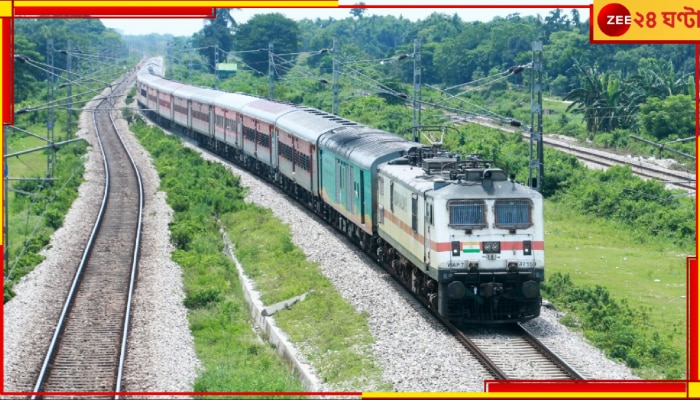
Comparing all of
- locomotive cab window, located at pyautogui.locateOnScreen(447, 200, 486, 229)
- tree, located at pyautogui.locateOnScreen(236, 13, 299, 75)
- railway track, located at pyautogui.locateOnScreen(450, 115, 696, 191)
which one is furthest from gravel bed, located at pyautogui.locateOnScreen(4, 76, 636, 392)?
tree, located at pyautogui.locateOnScreen(236, 13, 299, 75)

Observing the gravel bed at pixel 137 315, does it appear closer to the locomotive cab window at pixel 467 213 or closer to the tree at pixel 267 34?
the locomotive cab window at pixel 467 213

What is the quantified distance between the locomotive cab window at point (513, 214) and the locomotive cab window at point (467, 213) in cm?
30

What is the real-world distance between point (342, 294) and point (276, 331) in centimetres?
253

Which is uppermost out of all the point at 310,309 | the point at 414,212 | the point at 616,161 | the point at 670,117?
the point at 670,117

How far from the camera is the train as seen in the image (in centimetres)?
2042

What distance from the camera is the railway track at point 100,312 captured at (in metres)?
18.6

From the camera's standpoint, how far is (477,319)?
20.7 m

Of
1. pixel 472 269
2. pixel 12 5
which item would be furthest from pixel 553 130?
pixel 12 5

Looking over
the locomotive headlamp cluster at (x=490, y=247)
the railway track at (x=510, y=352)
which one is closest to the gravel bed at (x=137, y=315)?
the railway track at (x=510, y=352)

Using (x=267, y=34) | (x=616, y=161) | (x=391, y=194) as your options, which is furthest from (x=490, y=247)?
(x=267, y=34)

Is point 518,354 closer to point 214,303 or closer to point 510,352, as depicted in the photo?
point 510,352

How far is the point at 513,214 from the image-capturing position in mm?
20578

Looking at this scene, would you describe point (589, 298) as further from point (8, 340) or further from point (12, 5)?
point (12, 5)

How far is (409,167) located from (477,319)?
16.6ft
